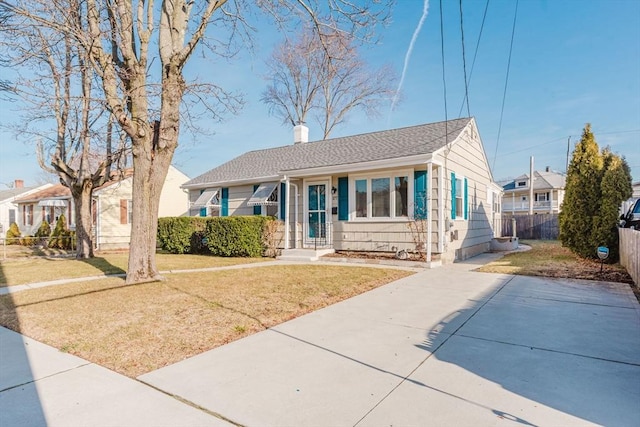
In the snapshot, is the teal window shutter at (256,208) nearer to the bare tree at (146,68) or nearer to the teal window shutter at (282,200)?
the teal window shutter at (282,200)

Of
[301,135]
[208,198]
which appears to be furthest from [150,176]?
[301,135]

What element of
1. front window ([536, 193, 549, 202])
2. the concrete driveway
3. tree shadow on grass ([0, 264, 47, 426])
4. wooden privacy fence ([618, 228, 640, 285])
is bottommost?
tree shadow on grass ([0, 264, 47, 426])

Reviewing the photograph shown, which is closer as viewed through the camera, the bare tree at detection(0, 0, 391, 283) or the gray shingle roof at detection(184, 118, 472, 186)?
the bare tree at detection(0, 0, 391, 283)

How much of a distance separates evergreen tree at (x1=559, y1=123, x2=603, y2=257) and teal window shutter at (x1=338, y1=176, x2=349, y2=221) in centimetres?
645

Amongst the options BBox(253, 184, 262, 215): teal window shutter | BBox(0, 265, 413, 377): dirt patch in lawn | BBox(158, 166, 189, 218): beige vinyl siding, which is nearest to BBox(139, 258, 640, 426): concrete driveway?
BBox(0, 265, 413, 377): dirt patch in lawn

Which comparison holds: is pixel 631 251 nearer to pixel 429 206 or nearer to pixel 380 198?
pixel 429 206

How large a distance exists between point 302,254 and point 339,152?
4290 millimetres

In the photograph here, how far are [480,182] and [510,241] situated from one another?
3193mm

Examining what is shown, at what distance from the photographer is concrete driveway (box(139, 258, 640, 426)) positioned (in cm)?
249

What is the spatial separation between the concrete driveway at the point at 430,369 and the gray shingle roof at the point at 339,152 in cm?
623

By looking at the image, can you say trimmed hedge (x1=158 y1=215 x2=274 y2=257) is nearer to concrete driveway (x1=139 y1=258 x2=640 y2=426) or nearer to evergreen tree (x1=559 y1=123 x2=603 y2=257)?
concrete driveway (x1=139 y1=258 x2=640 y2=426)

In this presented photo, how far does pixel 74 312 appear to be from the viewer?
16.9ft

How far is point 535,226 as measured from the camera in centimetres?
2303

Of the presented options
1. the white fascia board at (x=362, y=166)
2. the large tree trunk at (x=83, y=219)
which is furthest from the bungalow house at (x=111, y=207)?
the white fascia board at (x=362, y=166)
